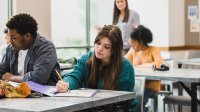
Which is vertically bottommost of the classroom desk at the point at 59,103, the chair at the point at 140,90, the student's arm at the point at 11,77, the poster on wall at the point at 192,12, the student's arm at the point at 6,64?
the chair at the point at 140,90

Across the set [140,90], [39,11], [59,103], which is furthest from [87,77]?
[39,11]

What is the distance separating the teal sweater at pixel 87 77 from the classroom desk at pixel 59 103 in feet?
1.14

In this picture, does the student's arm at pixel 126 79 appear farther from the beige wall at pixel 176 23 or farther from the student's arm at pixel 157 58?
the beige wall at pixel 176 23

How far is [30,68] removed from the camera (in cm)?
346

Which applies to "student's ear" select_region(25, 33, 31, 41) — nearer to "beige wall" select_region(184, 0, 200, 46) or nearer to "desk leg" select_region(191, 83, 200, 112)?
"desk leg" select_region(191, 83, 200, 112)

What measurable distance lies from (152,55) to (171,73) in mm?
719

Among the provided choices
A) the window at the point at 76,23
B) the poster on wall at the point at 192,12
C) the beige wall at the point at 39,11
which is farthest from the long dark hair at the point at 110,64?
the poster on wall at the point at 192,12

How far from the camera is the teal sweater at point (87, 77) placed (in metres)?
3.25

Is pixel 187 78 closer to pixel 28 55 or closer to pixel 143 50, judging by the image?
pixel 143 50

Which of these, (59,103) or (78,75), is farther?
(78,75)

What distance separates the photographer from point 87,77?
3.37 m

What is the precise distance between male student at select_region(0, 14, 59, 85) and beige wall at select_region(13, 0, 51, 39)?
8.56 ft

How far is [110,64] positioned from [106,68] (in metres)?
0.04

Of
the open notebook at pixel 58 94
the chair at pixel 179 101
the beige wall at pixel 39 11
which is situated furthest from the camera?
the beige wall at pixel 39 11
